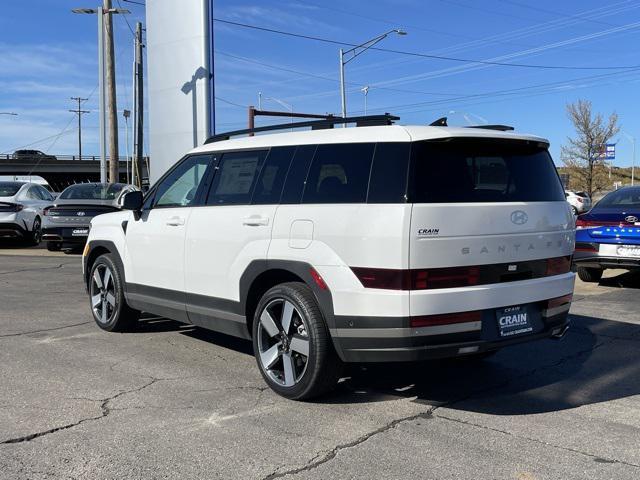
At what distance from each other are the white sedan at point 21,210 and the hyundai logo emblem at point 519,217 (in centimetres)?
1485

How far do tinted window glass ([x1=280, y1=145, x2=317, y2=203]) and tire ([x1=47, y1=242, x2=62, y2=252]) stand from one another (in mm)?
12850

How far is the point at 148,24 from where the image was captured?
15.2 meters

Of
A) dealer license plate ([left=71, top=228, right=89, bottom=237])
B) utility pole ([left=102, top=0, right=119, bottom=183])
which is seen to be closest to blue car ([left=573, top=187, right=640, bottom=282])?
dealer license plate ([left=71, top=228, right=89, bottom=237])

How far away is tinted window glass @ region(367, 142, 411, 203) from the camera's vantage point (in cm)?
413

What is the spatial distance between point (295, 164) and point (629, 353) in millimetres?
3711

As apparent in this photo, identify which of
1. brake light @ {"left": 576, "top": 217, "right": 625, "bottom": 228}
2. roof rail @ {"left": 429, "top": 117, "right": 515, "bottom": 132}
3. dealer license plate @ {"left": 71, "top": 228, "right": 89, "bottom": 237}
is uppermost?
roof rail @ {"left": 429, "top": 117, "right": 515, "bottom": 132}

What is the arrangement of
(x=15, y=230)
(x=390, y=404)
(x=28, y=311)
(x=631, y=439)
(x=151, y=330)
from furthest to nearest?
(x=15, y=230) → (x=28, y=311) → (x=151, y=330) → (x=390, y=404) → (x=631, y=439)

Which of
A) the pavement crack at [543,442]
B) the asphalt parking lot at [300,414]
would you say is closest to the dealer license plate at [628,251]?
the asphalt parking lot at [300,414]

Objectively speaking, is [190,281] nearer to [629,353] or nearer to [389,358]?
[389,358]

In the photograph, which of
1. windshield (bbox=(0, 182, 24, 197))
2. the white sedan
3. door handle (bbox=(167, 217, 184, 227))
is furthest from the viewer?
windshield (bbox=(0, 182, 24, 197))

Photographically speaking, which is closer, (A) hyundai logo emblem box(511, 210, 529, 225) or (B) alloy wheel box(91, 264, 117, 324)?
(A) hyundai logo emblem box(511, 210, 529, 225)

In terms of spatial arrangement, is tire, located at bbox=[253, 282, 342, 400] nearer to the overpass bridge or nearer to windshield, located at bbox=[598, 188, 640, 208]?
windshield, located at bbox=[598, 188, 640, 208]

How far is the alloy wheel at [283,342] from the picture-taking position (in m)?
4.61

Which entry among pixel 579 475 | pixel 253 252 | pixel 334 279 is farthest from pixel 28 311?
pixel 579 475
